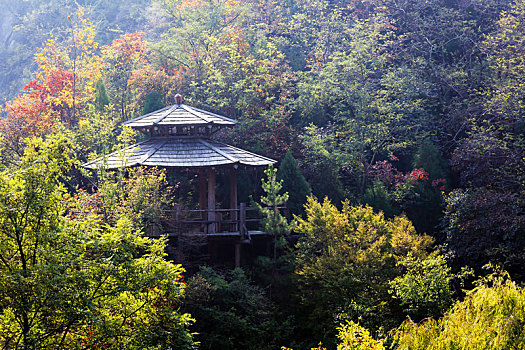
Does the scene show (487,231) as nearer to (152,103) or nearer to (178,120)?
(178,120)

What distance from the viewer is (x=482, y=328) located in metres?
7.18

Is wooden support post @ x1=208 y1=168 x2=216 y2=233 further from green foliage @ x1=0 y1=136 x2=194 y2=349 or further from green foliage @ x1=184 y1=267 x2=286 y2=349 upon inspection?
green foliage @ x1=0 y1=136 x2=194 y2=349

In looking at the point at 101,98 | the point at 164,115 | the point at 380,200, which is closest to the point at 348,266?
the point at 380,200

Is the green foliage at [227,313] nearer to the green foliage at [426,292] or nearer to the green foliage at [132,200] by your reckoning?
the green foliage at [132,200]

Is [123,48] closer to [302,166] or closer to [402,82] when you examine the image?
[302,166]

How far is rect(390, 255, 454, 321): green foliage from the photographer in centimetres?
1183

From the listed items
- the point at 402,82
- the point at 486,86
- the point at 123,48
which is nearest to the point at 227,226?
the point at 402,82

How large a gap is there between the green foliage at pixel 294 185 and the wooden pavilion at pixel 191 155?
1729 millimetres

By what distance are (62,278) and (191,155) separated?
27.7ft

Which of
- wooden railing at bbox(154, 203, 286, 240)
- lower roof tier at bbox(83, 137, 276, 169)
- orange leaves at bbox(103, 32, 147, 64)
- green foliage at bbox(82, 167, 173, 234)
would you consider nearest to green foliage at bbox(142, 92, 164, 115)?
lower roof tier at bbox(83, 137, 276, 169)

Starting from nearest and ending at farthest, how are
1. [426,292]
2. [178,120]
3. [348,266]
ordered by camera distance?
1. [426,292]
2. [348,266]
3. [178,120]

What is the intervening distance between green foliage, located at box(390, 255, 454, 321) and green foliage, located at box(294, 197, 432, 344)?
2.03 feet

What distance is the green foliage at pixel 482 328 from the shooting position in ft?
22.5

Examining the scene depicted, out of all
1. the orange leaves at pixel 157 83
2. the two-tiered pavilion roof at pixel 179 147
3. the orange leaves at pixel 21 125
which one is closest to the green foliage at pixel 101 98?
the orange leaves at pixel 157 83
